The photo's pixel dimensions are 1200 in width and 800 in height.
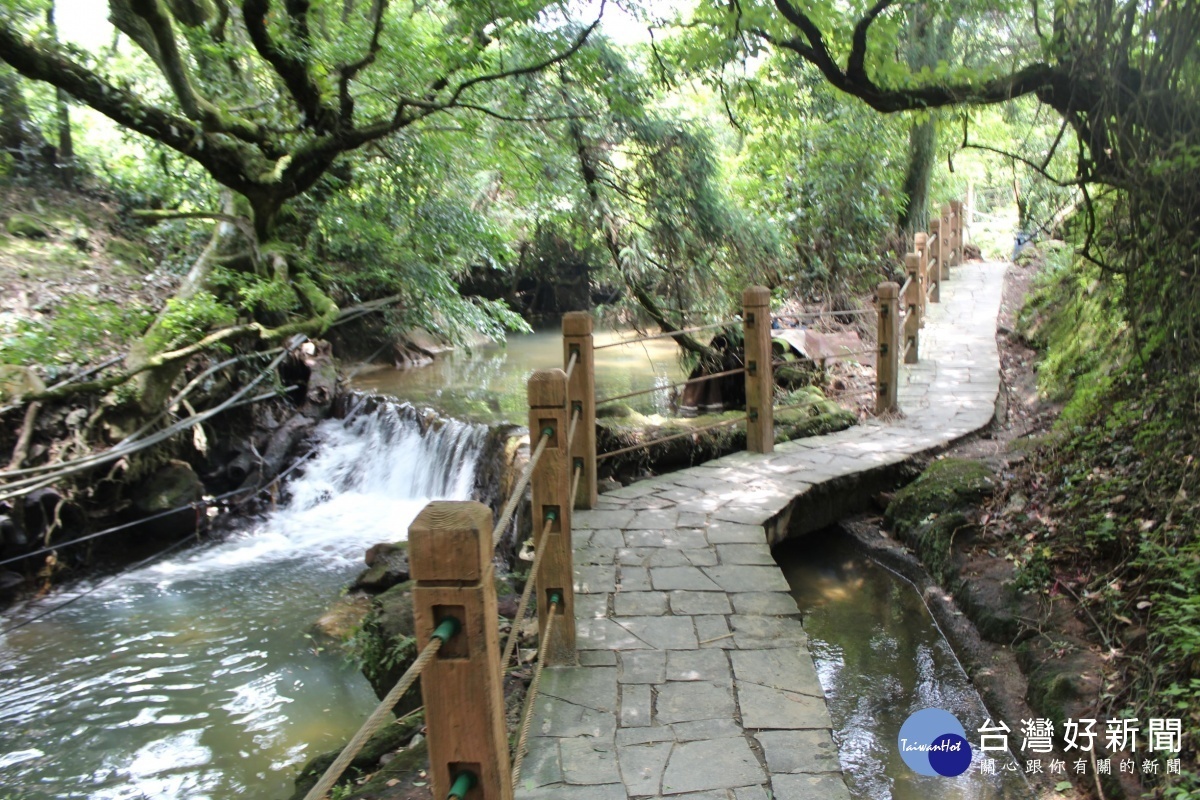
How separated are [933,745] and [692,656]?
1005 millimetres

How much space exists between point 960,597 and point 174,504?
7413mm

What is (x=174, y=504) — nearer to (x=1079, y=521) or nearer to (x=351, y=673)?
(x=351, y=673)

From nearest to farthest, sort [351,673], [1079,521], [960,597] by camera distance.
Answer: [1079,521] < [960,597] < [351,673]

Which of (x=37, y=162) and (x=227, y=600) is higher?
(x=37, y=162)

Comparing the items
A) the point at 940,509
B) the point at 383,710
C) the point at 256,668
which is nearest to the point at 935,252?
the point at 940,509

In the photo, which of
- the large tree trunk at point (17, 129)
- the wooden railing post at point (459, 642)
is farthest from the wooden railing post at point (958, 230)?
the wooden railing post at point (459, 642)

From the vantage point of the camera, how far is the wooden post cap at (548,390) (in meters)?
3.26

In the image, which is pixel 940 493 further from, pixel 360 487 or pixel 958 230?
pixel 958 230

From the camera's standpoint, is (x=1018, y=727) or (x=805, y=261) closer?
(x=1018, y=727)

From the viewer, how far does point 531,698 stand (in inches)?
115

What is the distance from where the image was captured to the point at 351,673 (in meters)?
5.60

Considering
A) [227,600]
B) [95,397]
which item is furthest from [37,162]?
[227,600]

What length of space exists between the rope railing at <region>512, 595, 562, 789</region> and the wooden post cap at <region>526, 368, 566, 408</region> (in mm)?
791

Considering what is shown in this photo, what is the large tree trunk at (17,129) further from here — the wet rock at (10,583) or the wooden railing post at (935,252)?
the wooden railing post at (935,252)
